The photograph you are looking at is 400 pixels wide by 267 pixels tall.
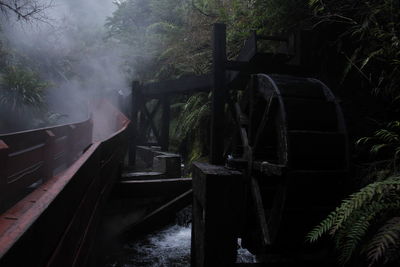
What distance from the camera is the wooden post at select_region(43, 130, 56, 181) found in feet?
15.7

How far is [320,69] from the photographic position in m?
5.30

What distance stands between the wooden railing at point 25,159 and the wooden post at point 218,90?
103 inches

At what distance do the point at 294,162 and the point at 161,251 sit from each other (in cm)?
285

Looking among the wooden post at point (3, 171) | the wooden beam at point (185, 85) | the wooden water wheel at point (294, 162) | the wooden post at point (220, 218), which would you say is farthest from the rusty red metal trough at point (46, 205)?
the wooden beam at point (185, 85)

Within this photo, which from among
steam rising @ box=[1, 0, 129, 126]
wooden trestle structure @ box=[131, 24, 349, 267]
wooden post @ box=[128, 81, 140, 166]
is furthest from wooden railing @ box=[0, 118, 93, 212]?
steam rising @ box=[1, 0, 129, 126]

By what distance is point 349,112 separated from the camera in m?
4.85

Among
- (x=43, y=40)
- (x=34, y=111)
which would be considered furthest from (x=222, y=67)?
(x=43, y=40)

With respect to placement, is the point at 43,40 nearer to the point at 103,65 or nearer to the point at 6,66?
the point at 103,65

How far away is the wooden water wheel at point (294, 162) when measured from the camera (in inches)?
149

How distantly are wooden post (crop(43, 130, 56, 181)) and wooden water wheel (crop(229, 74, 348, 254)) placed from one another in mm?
2895

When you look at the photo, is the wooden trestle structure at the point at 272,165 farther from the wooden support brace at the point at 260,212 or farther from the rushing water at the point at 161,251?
the rushing water at the point at 161,251

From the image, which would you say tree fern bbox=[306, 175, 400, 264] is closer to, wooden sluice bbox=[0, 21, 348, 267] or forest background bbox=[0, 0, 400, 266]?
forest background bbox=[0, 0, 400, 266]

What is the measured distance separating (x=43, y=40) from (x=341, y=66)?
2279 centimetres

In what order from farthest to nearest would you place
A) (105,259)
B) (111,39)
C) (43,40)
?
(111,39) < (43,40) < (105,259)
